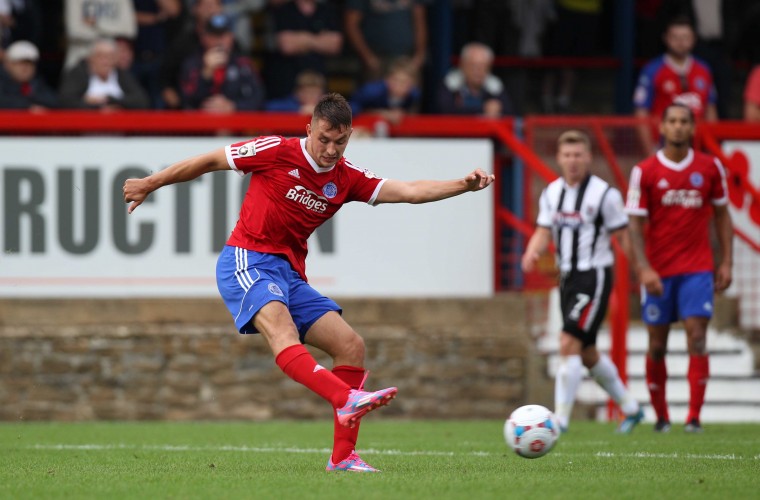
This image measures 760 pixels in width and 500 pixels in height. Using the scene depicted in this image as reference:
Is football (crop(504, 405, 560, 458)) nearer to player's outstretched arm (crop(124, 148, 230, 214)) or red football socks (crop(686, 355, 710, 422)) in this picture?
player's outstretched arm (crop(124, 148, 230, 214))

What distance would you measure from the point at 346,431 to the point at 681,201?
4.65m

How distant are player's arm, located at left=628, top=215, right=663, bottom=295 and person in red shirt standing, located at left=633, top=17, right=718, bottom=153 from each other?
4574mm

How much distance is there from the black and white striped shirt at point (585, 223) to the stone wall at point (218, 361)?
9.41 feet

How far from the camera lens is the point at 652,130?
584 inches

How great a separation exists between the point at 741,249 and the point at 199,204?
544 centimetres

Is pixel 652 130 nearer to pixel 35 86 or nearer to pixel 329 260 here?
pixel 329 260

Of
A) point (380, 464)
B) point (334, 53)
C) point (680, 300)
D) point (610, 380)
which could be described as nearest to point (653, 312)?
point (680, 300)

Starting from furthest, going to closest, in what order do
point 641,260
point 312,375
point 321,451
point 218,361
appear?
1. point 218,361
2. point 641,260
3. point 321,451
4. point 312,375

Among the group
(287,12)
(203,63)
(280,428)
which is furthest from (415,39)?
(280,428)

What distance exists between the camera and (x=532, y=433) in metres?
7.76

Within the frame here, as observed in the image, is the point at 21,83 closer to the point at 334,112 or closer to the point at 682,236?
the point at 682,236

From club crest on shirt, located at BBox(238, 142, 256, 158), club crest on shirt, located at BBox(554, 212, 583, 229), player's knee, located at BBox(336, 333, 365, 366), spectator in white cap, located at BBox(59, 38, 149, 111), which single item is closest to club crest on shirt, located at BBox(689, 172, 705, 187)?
club crest on shirt, located at BBox(554, 212, 583, 229)

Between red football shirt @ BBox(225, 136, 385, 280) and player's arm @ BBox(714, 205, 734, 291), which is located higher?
red football shirt @ BBox(225, 136, 385, 280)

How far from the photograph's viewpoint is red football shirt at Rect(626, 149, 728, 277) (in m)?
11.3
